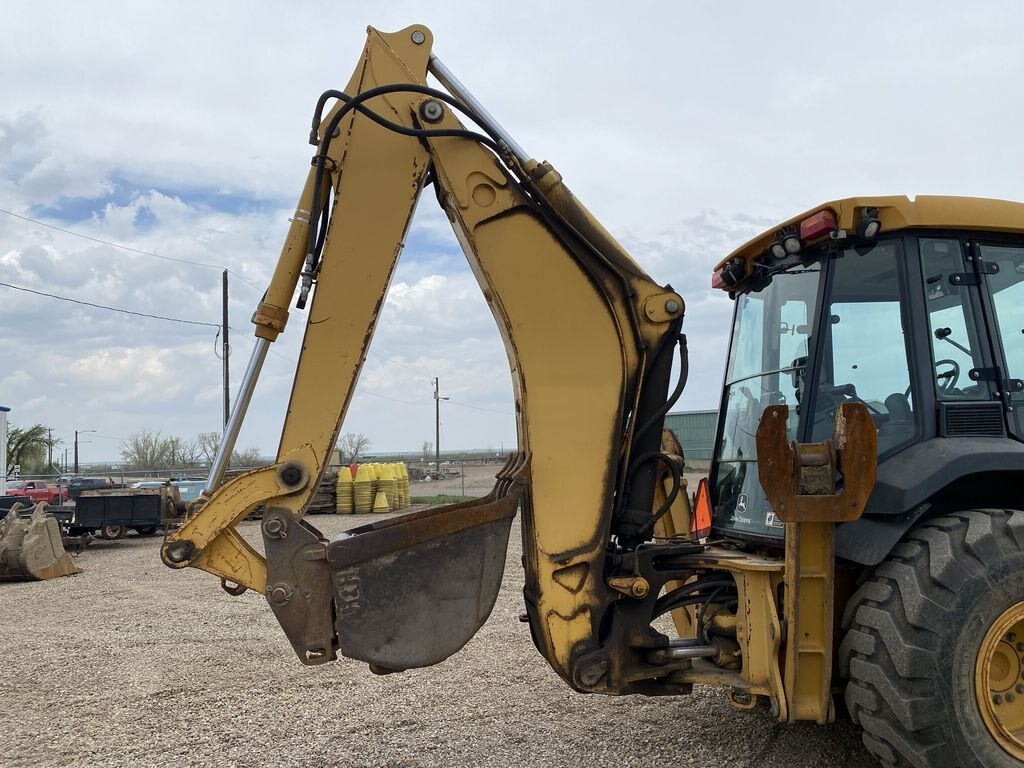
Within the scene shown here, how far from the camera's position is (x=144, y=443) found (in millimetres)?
55219

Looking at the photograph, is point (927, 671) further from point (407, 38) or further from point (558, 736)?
point (407, 38)

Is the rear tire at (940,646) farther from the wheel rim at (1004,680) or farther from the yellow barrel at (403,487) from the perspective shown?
the yellow barrel at (403,487)

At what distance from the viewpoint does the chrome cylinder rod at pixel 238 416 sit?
3684mm

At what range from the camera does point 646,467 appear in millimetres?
3924

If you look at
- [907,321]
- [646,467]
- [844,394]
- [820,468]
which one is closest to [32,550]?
[646,467]

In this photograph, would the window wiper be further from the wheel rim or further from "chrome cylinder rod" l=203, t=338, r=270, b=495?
"chrome cylinder rod" l=203, t=338, r=270, b=495

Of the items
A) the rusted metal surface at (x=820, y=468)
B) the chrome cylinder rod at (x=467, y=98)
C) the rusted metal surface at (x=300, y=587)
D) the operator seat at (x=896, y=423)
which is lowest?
the rusted metal surface at (x=300, y=587)

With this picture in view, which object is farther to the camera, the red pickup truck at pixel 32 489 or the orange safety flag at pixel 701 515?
the red pickup truck at pixel 32 489

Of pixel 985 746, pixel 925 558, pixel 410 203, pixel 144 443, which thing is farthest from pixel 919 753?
pixel 144 443

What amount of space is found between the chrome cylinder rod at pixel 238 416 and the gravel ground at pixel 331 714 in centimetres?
174

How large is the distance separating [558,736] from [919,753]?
1.95m

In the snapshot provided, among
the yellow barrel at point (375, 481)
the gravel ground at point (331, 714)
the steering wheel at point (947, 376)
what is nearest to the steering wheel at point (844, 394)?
the steering wheel at point (947, 376)

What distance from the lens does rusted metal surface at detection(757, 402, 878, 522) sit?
330cm

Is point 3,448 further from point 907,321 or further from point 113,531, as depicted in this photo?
point 907,321
